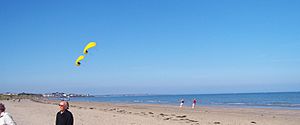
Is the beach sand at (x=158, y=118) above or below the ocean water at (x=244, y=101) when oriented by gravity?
below

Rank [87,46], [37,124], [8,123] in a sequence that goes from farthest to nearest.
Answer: [37,124] < [87,46] < [8,123]

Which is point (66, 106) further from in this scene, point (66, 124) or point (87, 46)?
point (87, 46)

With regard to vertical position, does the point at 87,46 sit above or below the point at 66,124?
above

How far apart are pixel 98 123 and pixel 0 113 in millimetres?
9081

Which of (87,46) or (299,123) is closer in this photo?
(87,46)

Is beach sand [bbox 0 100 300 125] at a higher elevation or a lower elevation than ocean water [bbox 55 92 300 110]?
lower

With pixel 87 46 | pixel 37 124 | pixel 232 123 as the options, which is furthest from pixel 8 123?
pixel 232 123

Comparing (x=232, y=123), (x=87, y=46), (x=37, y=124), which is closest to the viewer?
(x=87, y=46)

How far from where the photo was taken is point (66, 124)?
249 inches

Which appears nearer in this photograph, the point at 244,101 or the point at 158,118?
the point at 158,118

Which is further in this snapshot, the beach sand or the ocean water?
the ocean water

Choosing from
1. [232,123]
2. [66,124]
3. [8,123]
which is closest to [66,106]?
[66,124]

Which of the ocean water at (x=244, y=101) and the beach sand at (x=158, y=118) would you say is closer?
the beach sand at (x=158, y=118)

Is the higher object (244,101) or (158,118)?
(244,101)
